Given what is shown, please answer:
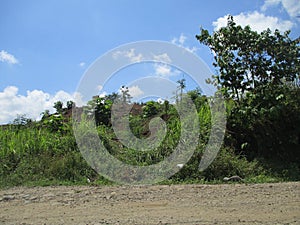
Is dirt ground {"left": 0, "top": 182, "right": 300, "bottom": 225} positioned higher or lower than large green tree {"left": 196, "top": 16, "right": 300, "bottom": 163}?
lower

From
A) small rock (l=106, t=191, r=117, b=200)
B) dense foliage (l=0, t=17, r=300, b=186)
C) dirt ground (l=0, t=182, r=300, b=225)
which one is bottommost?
dirt ground (l=0, t=182, r=300, b=225)

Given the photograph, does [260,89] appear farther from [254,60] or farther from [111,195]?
[111,195]

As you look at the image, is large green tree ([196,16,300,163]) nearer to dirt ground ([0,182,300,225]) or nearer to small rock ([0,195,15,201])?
dirt ground ([0,182,300,225])

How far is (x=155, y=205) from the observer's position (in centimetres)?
435

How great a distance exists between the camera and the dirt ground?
12.2 feet

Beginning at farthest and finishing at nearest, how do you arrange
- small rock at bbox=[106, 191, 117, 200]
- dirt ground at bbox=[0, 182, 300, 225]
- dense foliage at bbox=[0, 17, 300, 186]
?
dense foliage at bbox=[0, 17, 300, 186], small rock at bbox=[106, 191, 117, 200], dirt ground at bbox=[0, 182, 300, 225]

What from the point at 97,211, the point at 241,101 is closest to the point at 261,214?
the point at 97,211

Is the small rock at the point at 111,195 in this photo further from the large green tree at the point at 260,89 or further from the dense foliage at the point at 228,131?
the large green tree at the point at 260,89

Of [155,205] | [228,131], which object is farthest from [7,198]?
[228,131]

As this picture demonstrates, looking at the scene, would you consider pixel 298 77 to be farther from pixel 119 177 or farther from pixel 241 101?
pixel 119 177

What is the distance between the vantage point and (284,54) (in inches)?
328

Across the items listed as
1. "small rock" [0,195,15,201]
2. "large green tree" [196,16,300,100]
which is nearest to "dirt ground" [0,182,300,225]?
"small rock" [0,195,15,201]

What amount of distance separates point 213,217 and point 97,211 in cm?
131

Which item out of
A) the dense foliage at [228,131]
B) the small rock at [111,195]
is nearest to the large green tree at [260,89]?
the dense foliage at [228,131]
